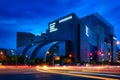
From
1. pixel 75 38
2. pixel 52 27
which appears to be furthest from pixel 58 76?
pixel 52 27

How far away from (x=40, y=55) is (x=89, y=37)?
32545 mm

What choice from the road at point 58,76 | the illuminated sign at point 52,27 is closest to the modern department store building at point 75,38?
the illuminated sign at point 52,27

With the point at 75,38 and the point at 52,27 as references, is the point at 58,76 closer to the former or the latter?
the point at 75,38

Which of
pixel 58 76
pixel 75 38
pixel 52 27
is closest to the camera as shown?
pixel 58 76

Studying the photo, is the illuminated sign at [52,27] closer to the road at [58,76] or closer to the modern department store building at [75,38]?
the modern department store building at [75,38]

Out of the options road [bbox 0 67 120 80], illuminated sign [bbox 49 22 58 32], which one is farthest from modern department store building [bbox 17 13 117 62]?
road [bbox 0 67 120 80]

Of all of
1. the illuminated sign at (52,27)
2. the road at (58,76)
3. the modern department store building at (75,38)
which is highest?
the illuminated sign at (52,27)

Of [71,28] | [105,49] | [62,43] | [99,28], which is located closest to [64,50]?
[62,43]

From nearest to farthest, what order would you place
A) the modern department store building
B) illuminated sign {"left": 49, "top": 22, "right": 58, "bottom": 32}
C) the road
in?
the road → the modern department store building → illuminated sign {"left": 49, "top": 22, "right": 58, "bottom": 32}

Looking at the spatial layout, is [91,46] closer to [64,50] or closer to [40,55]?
[64,50]

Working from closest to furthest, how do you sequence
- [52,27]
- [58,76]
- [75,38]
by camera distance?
[58,76] → [75,38] → [52,27]

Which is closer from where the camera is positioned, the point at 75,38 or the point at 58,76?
the point at 58,76

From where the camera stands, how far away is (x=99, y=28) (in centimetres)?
17762

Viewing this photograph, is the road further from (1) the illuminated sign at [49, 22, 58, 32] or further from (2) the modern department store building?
(1) the illuminated sign at [49, 22, 58, 32]
